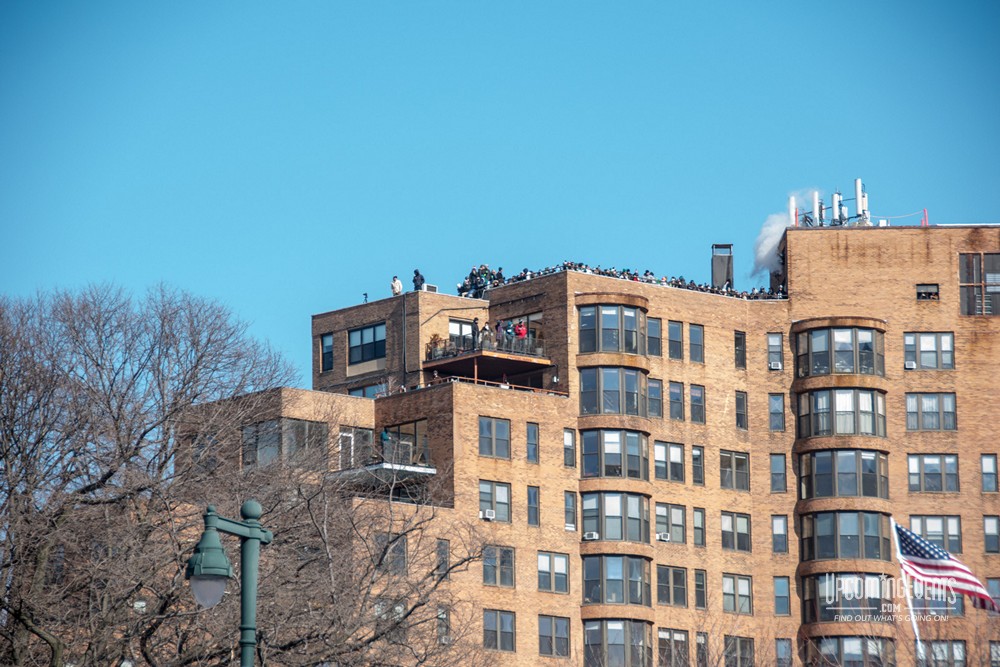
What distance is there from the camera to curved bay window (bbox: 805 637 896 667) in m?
92.0

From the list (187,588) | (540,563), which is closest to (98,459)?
(187,588)

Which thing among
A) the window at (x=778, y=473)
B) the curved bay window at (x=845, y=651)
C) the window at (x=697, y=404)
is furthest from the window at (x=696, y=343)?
the curved bay window at (x=845, y=651)

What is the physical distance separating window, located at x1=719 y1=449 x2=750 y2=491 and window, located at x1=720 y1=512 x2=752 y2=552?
131 cm

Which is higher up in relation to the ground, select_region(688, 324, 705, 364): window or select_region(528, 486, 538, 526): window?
select_region(688, 324, 705, 364): window

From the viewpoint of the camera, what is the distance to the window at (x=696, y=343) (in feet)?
313

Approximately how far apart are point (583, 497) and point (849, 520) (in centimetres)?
1274

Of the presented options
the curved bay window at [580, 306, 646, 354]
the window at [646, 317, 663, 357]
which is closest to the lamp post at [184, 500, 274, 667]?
the curved bay window at [580, 306, 646, 354]

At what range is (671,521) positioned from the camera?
93.3 meters

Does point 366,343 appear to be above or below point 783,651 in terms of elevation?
above

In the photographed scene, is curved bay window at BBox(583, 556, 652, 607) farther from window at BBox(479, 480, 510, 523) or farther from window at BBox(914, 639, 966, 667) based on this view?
window at BBox(914, 639, 966, 667)

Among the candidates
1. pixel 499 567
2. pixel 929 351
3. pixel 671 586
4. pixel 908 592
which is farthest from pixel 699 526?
pixel 929 351

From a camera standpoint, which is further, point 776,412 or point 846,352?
point 776,412

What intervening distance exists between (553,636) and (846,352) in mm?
19724

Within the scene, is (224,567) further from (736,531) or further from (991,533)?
(991,533)
